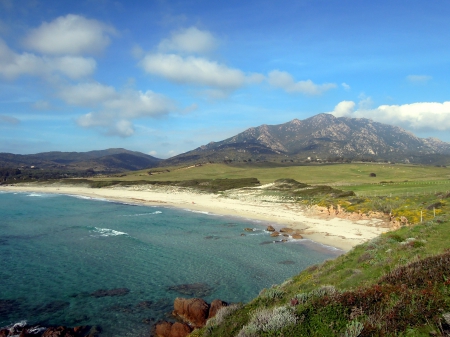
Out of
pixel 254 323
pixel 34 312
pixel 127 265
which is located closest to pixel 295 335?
pixel 254 323

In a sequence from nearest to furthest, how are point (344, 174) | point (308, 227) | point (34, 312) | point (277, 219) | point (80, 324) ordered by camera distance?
point (80, 324) → point (34, 312) → point (308, 227) → point (277, 219) → point (344, 174)

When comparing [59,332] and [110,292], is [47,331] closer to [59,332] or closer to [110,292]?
[59,332]

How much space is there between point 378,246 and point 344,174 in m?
95.9

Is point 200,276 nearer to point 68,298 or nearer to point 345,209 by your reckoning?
point 68,298

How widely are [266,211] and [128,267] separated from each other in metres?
31.7

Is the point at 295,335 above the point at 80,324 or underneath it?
above

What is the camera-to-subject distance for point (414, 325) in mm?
7363

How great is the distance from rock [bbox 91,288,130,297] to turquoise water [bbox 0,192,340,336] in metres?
0.07

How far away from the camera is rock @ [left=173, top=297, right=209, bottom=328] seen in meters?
16.4

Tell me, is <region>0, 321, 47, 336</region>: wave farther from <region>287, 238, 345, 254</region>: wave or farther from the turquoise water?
<region>287, 238, 345, 254</region>: wave

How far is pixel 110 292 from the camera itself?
2117cm

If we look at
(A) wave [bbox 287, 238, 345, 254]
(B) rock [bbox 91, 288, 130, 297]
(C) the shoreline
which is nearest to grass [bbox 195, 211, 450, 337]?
(B) rock [bbox 91, 288, 130, 297]

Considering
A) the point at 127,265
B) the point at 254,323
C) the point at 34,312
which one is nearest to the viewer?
the point at 254,323

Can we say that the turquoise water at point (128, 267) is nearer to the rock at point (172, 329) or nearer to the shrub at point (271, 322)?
the rock at point (172, 329)
